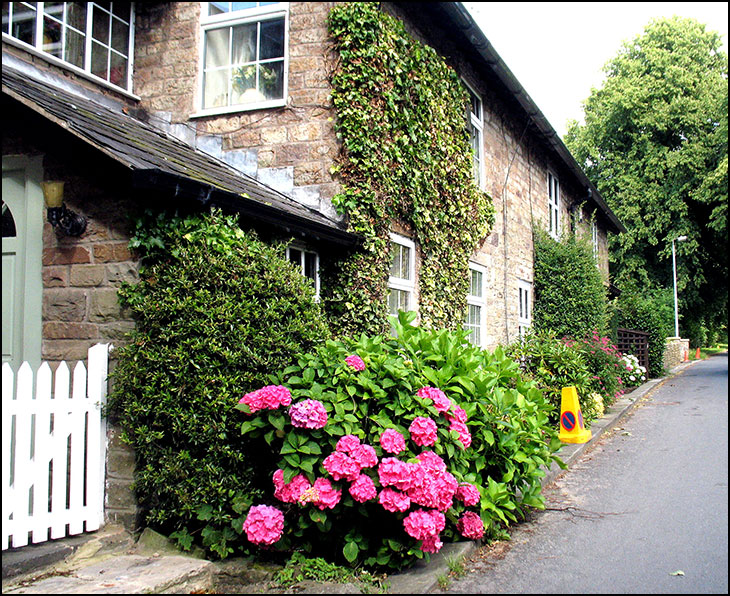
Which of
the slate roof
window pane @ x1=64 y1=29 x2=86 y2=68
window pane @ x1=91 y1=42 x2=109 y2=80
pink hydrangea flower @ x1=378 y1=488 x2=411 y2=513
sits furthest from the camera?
window pane @ x1=91 y1=42 x2=109 y2=80

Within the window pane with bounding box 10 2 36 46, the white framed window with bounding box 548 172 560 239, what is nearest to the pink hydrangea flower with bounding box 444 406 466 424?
the window pane with bounding box 10 2 36 46

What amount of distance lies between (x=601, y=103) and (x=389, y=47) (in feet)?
78.1

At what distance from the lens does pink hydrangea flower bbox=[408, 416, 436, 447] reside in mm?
4277

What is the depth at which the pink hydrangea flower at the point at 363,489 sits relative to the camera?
13.0 feet

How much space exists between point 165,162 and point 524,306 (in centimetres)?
1083

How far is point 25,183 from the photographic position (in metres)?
5.34

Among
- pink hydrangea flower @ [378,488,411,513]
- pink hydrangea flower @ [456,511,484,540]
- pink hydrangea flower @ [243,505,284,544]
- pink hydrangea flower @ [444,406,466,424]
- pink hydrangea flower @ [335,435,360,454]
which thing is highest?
pink hydrangea flower @ [444,406,466,424]

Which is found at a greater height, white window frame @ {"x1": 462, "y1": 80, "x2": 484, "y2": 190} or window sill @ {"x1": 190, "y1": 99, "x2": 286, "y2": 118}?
white window frame @ {"x1": 462, "y1": 80, "x2": 484, "y2": 190}

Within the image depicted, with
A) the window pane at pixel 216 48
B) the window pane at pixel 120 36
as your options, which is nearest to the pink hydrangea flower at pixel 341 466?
the window pane at pixel 216 48

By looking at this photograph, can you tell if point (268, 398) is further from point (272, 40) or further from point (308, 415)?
point (272, 40)

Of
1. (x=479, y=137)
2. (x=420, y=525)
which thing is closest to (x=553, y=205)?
(x=479, y=137)

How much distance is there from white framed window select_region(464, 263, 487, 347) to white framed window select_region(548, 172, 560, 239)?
18.3 feet

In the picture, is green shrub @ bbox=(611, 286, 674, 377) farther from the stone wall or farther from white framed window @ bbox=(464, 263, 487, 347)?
white framed window @ bbox=(464, 263, 487, 347)

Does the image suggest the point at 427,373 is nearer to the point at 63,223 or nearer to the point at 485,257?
the point at 63,223
